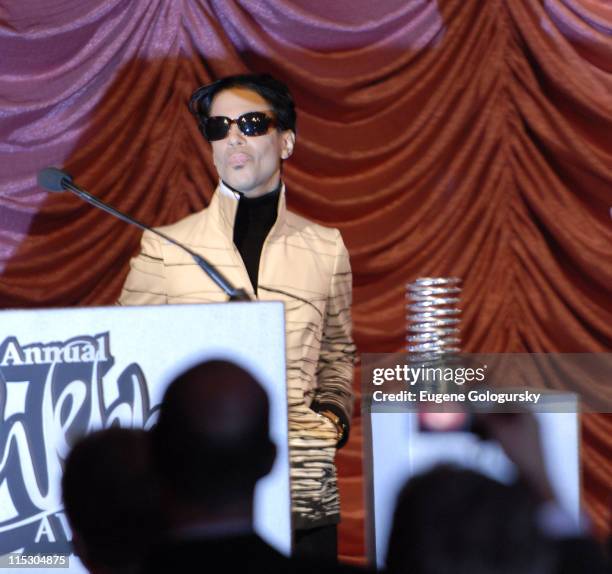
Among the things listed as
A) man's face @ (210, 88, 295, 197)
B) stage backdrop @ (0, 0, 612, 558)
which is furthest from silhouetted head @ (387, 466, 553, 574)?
stage backdrop @ (0, 0, 612, 558)

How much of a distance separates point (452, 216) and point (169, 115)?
3.06 feet

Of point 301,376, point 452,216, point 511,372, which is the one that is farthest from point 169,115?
point 301,376

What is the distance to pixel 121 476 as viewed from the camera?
85cm

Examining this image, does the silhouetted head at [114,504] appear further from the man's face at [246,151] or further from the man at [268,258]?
the man's face at [246,151]

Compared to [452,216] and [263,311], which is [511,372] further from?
[263,311]

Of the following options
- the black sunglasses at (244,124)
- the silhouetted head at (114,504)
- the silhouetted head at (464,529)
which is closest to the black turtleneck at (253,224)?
the black sunglasses at (244,124)

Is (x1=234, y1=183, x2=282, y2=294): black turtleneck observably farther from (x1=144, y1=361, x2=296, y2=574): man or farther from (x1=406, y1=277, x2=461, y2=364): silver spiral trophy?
(x1=144, y1=361, x2=296, y2=574): man

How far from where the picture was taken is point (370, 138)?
320 cm

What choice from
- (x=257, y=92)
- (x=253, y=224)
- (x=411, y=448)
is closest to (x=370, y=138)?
(x=257, y=92)

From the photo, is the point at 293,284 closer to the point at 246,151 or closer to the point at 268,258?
the point at 268,258

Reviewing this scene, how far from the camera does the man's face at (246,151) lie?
1890 millimetres

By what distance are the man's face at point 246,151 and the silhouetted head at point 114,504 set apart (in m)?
1.03

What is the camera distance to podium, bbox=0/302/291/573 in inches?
38.5

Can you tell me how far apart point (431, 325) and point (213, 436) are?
2.98 ft
